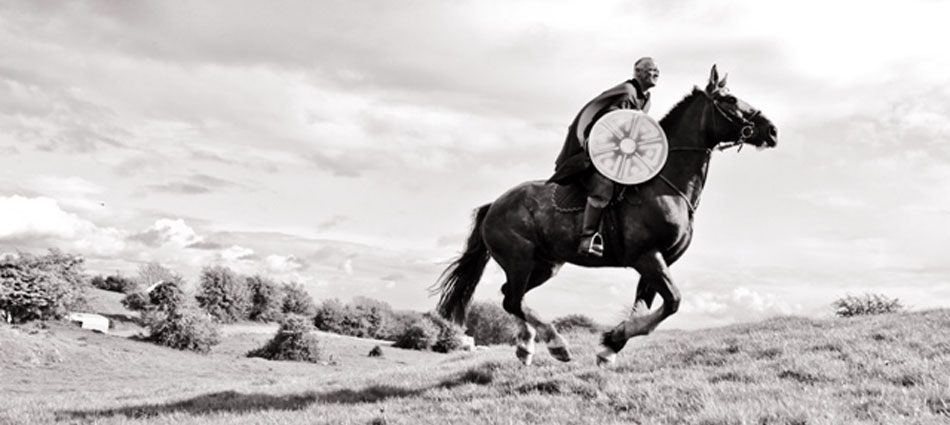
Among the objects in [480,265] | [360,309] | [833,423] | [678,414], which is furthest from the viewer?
[360,309]

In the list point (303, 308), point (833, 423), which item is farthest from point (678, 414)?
point (303, 308)

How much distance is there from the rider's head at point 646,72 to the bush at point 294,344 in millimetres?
35914

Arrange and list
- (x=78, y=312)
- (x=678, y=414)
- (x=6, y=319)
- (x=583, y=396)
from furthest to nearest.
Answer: (x=78, y=312) < (x=6, y=319) < (x=583, y=396) < (x=678, y=414)

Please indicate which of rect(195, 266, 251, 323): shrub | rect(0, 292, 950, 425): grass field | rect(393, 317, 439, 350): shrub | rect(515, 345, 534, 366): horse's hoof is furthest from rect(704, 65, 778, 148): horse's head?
rect(195, 266, 251, 323): shrub

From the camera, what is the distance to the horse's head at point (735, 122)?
893 centimetres

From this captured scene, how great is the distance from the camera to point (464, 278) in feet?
37.8

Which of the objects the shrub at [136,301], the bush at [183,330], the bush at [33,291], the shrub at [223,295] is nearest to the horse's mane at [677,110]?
the bush at [183,330]

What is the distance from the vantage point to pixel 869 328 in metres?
12.3

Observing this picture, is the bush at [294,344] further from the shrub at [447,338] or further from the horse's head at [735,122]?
the horse's head at [735,122]

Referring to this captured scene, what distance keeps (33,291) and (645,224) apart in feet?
152

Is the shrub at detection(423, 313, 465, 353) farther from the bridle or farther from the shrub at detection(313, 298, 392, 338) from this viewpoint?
the bridle

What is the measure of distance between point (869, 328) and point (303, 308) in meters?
55.2

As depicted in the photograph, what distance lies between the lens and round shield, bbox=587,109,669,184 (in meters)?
8.91

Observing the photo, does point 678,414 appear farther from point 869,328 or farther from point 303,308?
point 303,308
